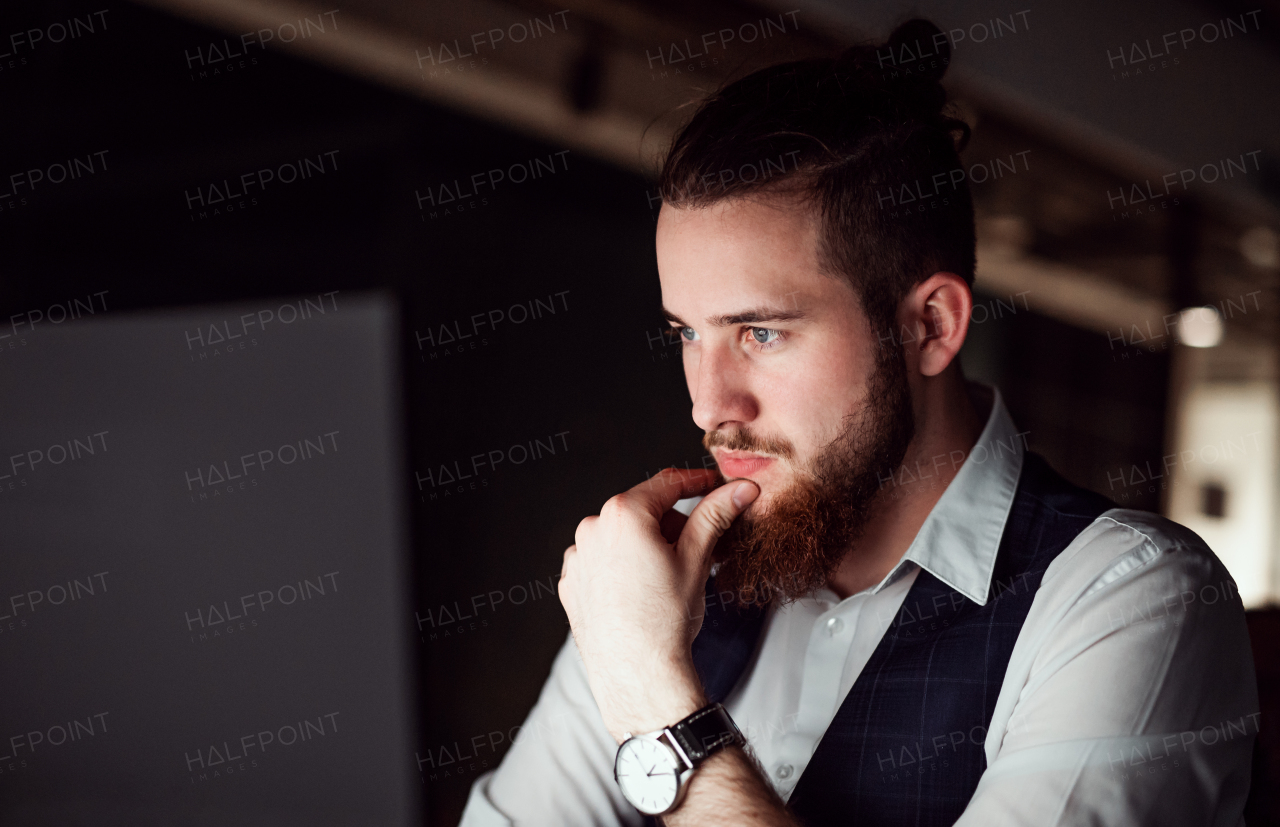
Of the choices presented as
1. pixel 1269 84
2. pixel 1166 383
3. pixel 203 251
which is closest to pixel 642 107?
pixel 203 251

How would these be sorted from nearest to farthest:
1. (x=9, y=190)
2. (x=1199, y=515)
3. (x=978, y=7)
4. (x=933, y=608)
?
(x=933, y=608)
(x=9, y=190)
(x=978, y=7)
(x=1199, y=515)

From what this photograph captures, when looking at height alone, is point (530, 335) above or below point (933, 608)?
above

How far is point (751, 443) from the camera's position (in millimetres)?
1301

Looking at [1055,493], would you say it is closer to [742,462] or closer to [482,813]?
[742,462]

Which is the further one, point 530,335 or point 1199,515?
point 1199,515

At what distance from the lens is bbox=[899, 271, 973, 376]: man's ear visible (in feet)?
4.42

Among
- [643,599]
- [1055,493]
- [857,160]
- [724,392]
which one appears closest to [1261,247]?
[1055,493]

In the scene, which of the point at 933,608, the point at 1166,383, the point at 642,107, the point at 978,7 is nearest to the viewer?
the point at 933,608

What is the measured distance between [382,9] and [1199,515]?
6.53m

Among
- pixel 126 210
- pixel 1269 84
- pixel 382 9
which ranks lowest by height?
pixel 1269 84

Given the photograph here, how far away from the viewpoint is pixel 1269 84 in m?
3.25

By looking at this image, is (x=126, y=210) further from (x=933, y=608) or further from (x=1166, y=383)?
(x=1166, y=383)

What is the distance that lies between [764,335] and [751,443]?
18cm

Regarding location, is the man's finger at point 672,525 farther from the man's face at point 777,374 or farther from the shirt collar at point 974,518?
the shirt collar at point 974,518
